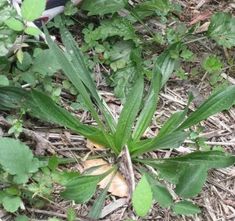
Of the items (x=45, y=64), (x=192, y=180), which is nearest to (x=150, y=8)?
(x=45, y=64)

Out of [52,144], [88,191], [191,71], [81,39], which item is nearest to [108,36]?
[81,39]

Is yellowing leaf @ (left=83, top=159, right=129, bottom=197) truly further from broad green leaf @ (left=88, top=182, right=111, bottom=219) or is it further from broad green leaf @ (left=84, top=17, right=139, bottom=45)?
broad green leaf @ (left=84, top=17, right=139, bottom=45)

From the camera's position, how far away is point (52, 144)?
1672mm

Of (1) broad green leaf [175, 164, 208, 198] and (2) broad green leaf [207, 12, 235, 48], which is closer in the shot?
(1) broad green leaf [175, 164, 208, 198]

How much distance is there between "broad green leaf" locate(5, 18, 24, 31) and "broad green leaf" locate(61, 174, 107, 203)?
42cm

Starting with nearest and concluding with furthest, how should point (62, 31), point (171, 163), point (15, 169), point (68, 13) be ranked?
point (15, 169)
point (171, 163)
point (62, 31)
point (68, 13)

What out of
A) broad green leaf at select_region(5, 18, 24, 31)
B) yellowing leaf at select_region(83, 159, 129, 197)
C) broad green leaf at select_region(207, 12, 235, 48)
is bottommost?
yellowing leaf at select_region(83, 159, 129, 197)

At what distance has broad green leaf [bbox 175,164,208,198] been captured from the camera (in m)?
1.53

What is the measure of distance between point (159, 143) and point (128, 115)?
0.12 m

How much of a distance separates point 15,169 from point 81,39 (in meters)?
0.65

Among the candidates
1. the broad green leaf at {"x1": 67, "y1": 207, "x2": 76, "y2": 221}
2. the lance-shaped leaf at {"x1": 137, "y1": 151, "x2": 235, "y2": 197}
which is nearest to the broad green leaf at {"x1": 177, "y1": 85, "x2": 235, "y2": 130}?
the lance-shaped leaf at {"x1": 137, "y1": 151, "x2": 235, "y2": 197}

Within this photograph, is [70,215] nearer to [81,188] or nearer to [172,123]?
[81,188]

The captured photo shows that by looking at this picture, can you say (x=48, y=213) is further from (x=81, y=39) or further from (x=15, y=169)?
(x=81, y=39)

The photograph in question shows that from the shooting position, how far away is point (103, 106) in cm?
178
